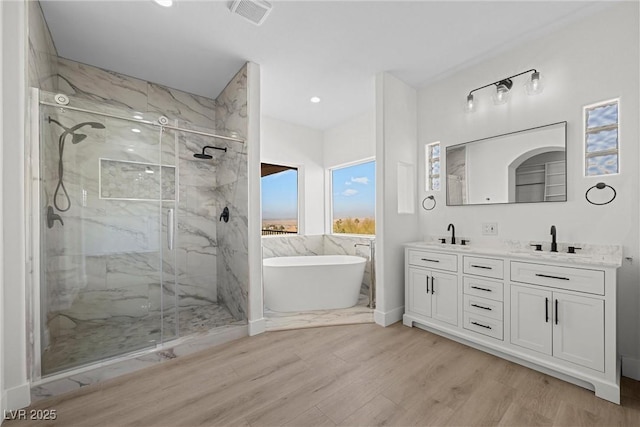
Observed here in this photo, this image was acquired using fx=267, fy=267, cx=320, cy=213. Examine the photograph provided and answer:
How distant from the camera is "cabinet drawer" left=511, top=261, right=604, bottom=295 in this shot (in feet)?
5.73

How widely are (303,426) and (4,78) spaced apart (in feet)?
8.81

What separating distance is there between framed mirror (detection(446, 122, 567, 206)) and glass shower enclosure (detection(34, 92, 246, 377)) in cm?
241

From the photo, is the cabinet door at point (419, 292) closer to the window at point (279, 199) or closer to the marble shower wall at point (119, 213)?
the marble shower wall at point (119, 213)

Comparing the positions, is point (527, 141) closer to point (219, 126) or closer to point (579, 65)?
point (579, 65)

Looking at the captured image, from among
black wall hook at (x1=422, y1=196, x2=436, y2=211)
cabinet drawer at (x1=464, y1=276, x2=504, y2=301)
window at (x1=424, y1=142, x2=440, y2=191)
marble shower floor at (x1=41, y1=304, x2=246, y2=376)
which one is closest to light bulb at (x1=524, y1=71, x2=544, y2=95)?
window at (x1=424, y1=142, x2=440, y2=191)

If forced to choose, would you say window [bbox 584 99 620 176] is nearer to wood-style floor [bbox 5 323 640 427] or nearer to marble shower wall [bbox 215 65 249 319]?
wood-style floor [bbox 5 323 640 427]

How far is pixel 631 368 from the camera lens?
6.25 ft

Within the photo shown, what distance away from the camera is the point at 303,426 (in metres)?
1.48

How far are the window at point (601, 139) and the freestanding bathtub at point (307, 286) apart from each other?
93.6 inches

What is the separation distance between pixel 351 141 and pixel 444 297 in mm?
2719

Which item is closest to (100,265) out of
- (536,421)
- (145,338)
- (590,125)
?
(145,338)

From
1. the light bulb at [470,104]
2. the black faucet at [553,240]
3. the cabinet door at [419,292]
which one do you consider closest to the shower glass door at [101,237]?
the cabinet door at [419,292]

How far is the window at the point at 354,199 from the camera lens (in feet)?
13.7

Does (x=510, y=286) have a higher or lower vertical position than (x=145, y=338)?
higher
